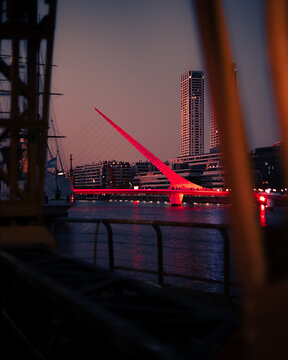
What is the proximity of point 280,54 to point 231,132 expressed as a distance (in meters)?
0.40

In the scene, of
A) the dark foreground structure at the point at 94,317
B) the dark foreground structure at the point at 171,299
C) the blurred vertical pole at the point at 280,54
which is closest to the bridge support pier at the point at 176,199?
the dark foreground structure at the point at 171,299

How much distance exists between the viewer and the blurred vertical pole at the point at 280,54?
61.5 inches

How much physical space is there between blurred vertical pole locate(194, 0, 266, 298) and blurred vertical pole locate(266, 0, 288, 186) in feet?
0.60

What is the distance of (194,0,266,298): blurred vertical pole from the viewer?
5.08ft

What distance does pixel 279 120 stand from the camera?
5.59 ft

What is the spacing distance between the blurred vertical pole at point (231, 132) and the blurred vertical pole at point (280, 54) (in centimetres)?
18

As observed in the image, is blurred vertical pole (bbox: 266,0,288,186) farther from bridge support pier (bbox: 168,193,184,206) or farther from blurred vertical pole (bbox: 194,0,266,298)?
bridge support pier (bbox: 168,193,184,206)

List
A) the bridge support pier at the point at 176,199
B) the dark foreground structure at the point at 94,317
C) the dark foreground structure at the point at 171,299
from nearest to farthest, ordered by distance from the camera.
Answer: the dark foreground structure at the point at 171,299 < the dark foreground structure at the point at 94,317 < the bridge support pier at the point at 176,199

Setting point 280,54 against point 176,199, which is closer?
point 280,54

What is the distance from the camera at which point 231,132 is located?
1584 mm

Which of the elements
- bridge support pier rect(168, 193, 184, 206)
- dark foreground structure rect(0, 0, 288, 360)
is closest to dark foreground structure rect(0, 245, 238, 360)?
dark foreground structure rect(0, 0, 288, 360)

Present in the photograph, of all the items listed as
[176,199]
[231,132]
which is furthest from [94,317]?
[176,199]

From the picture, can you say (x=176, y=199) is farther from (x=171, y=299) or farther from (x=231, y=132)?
(x=231, y=132)

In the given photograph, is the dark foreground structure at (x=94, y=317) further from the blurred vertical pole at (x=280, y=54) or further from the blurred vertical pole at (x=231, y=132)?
the blurred vertical pole at (x=280, y=54)
